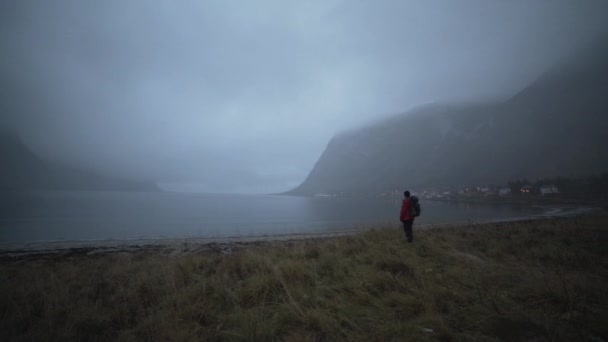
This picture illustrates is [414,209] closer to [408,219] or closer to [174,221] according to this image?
[408,219]

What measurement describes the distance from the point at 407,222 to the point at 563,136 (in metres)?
196

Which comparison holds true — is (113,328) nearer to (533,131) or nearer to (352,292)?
(352,292)

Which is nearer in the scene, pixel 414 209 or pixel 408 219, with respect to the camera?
pixel 408 219

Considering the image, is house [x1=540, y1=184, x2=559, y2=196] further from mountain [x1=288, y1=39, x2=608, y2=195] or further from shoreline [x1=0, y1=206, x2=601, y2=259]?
shoreline [x1=0, y1=206, x2=601, y2=259]

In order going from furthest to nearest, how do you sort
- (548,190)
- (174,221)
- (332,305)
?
(548,190) < (174,221) < (332,305)

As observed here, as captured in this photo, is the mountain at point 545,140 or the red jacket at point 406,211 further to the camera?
the mountain at point 545,140

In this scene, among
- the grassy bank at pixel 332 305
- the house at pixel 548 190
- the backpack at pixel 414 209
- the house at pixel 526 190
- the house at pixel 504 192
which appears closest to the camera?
the grassy bank at pixel 332 305

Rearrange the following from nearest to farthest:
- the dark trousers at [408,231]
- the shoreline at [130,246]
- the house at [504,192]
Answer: the dark trousers at [408,231] < the shoreline at [130,246] < the house at [504,192]

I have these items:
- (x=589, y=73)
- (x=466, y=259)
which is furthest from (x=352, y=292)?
(x=589, y=73)

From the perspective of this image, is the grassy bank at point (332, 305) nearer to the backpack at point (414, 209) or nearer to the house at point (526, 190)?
the backpack at point (414, 209)

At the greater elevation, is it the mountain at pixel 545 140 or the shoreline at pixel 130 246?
the mountain at pixel 545 140

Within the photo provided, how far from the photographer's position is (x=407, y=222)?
9164mm

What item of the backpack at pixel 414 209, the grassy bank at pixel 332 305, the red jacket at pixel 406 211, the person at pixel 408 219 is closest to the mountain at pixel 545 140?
the backpack at pixel 414 209

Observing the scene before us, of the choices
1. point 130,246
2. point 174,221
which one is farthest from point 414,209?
point 174,221
